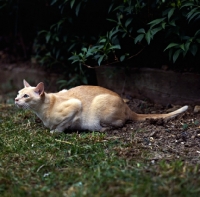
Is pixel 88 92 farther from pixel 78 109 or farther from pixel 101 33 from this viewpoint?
pixel 101 33

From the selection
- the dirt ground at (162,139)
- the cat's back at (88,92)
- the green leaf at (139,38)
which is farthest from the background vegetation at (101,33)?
the dirt ground at (162,139)

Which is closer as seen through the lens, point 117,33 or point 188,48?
point 188,48

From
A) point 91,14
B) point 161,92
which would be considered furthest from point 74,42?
point 161,92

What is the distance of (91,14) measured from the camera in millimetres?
6656

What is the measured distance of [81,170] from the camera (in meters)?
3.69

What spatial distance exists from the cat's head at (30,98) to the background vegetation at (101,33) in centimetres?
85

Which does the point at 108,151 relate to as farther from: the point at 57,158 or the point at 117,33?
the point at 117,33

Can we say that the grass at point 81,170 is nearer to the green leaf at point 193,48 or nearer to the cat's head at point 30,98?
the cat's head at point 30,98

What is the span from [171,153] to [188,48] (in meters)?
1.50

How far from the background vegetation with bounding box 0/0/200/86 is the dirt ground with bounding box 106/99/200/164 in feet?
2.59

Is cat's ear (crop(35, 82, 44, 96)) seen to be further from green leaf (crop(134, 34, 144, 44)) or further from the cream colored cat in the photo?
green leaf (crop(134, 34, 144, 44))

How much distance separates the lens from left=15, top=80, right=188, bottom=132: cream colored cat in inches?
193

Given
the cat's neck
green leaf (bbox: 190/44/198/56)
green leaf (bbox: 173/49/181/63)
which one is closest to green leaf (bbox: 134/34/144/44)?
green leaf (bbox: 173/49/181/63)

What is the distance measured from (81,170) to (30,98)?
153 centimetres
